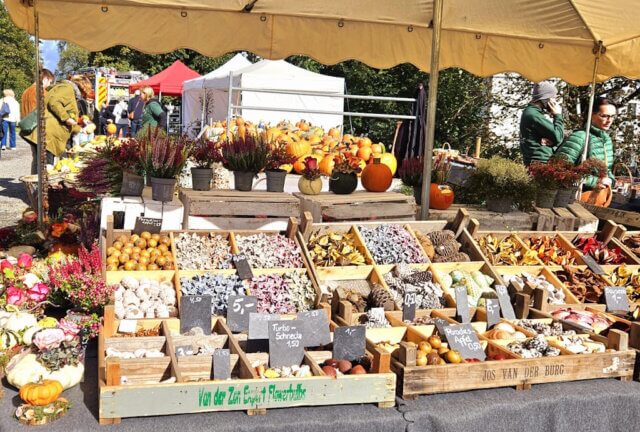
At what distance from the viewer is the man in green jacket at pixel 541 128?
22.1 ft

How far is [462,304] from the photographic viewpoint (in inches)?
146

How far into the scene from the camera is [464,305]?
12.2 feet

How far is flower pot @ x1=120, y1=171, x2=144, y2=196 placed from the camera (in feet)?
14.4

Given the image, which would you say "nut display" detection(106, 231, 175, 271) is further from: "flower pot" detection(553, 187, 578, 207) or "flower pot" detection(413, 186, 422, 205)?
"flower pot" detection(553, 187, 578, 207)

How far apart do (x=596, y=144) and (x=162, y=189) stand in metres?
4.58

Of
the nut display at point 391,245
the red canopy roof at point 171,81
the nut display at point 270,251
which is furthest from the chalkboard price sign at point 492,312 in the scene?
Result: the red canopy roof at point 171,81

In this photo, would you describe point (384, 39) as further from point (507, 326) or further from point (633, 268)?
point (507, 326)

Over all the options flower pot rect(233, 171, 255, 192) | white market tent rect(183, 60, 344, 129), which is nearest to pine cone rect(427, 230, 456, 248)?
flower pot rect(233, 171, 255, 192)

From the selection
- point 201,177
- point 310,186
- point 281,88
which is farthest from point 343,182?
point 281,88

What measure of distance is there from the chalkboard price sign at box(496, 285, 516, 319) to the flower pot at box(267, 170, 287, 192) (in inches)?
72.9

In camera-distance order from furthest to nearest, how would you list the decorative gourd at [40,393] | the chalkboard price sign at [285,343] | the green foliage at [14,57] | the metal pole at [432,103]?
the green foliage at [14,57], the metal pole at [432,103], the chalkboard price sign at [285,343], the decorative gourd at [40,393]

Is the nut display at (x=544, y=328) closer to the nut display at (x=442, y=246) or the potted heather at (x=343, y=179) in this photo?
the nut display at (x=442, y=246)

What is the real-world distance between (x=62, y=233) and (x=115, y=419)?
2.92 metres

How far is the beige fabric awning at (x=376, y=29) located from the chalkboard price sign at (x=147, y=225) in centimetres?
218
